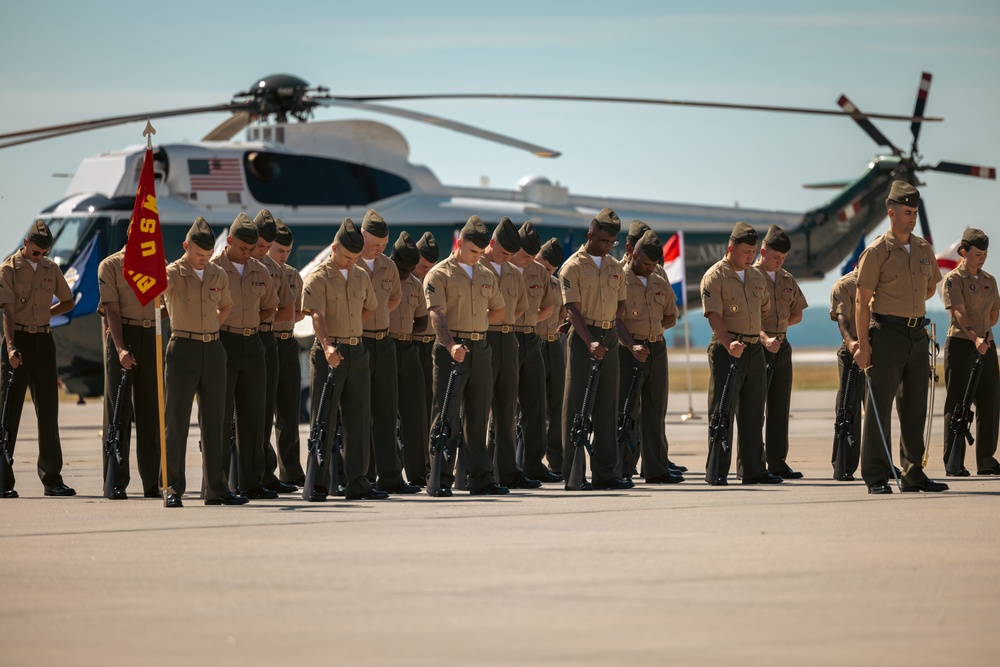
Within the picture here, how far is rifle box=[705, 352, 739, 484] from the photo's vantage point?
11969mm

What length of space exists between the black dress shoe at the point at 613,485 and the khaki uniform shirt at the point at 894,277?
2264 millimetres

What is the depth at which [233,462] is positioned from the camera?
11.6 metres

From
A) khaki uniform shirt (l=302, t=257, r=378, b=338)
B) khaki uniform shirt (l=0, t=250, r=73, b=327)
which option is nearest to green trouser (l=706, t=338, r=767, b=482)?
khaki uniform shirt (l=302, t=257, r=378, b=338)

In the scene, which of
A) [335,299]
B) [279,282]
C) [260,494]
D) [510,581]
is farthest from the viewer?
[279,282]

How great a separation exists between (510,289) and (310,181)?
9.98m

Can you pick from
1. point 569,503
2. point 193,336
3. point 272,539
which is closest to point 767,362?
point 569,503

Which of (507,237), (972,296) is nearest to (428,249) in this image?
(507,237)

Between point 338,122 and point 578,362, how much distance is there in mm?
10523

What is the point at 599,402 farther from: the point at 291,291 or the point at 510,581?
the point at 510,581

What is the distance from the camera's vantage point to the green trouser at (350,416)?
1088 cm

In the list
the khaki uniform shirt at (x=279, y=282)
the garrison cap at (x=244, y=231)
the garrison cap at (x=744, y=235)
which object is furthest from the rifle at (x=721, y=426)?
the garrison cap at (x=244, y=231)

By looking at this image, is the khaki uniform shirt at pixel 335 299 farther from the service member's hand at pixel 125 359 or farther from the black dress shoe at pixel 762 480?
the black dress shoe at pixel 762 480

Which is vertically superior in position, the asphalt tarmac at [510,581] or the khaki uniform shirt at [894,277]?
the khaki uniform shirt at [894,277]

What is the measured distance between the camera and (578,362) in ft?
38.5
